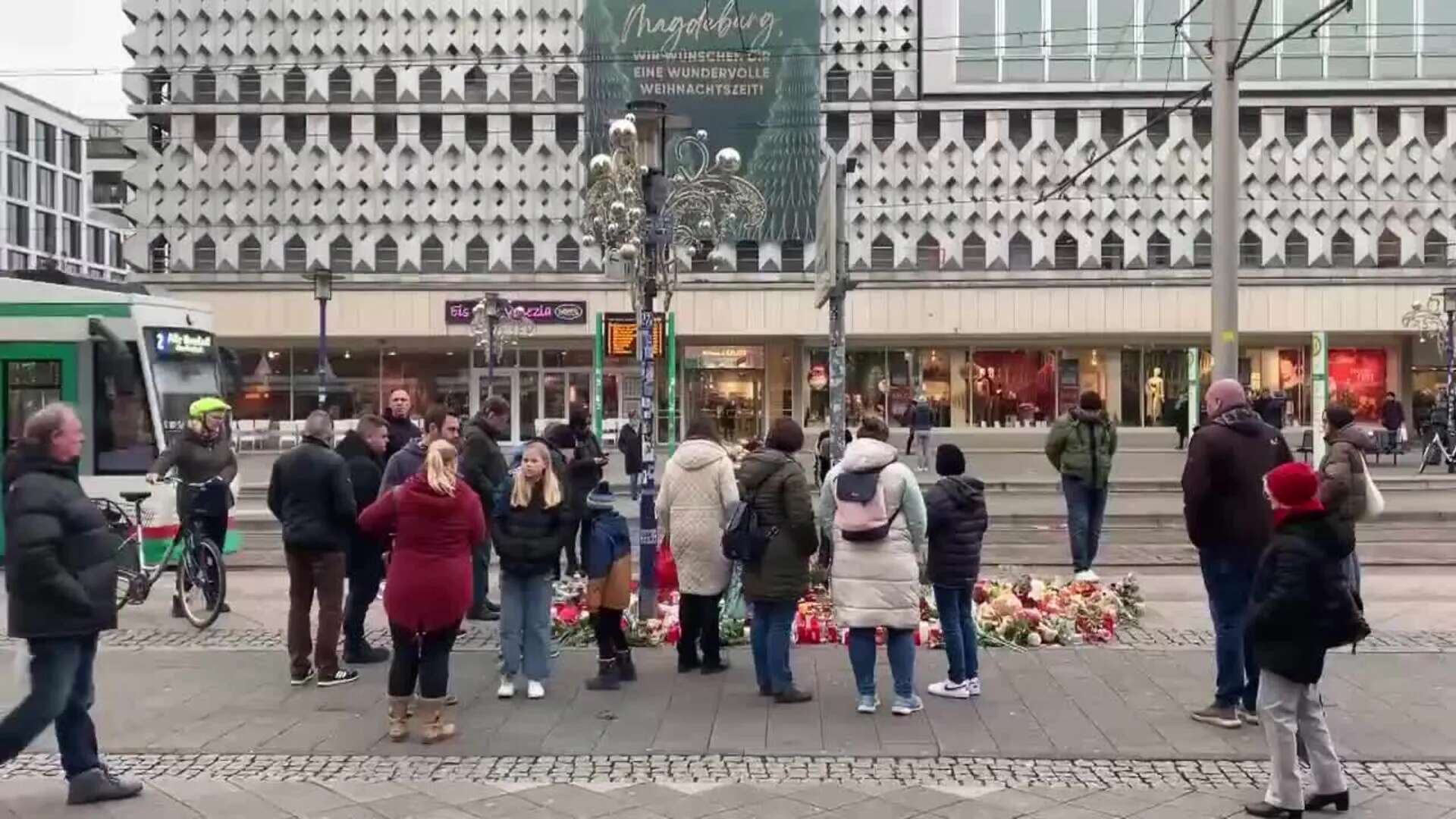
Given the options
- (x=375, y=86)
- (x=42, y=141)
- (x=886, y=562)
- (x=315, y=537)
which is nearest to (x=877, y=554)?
(x=886, y=562)

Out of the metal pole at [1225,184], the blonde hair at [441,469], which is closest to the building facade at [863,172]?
the metal pole at [1225,184]

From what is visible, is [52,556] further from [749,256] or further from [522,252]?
[522,252]

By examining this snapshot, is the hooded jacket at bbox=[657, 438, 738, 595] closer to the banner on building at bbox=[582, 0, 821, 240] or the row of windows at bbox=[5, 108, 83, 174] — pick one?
the banner on building at bbox=[582, 0, 821, 240]

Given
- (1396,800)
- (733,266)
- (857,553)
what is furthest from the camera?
(733,266)

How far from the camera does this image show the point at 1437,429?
27469 millimetres

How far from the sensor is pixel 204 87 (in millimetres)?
39125

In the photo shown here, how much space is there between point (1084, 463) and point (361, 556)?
649 centimetres

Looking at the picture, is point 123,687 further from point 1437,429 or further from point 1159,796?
point 1437,429

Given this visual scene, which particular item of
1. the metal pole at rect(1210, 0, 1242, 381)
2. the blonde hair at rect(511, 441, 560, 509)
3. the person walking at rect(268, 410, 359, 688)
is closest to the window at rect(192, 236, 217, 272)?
the metal pole at rect(1210, 0, 1242, 381)

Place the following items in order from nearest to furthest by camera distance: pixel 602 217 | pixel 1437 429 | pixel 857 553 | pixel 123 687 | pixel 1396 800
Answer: pixel 1396 800 < pixel 857 553 < pixel 123 687 < pixel 602 217 < pixel 1437 429

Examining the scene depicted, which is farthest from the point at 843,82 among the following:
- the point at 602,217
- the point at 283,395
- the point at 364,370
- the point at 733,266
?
the point at 602,217

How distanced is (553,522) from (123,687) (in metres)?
3.09

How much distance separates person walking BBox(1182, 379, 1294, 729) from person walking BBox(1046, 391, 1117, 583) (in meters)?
4.42

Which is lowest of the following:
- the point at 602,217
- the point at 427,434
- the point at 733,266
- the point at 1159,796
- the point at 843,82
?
the point at 1159,796
